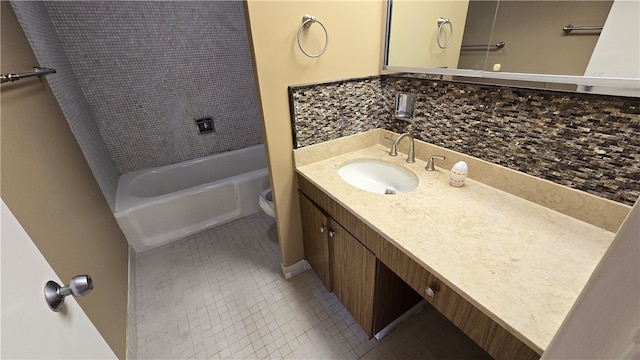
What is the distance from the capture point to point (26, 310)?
473 millimetres

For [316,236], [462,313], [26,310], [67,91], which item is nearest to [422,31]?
[316,236]

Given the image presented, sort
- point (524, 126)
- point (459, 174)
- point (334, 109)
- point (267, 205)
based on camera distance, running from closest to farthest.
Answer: point (524, 126)
point (459, 174)
point (334, 109)
point (267, 205)

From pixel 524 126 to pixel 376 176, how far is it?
0.69 m

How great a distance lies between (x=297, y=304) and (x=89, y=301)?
1.00 m

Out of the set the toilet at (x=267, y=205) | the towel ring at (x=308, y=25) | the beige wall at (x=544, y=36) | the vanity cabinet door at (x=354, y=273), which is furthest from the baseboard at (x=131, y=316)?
the beige wall at (x=544, y=36)

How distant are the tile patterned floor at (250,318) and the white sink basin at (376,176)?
2.48 feet

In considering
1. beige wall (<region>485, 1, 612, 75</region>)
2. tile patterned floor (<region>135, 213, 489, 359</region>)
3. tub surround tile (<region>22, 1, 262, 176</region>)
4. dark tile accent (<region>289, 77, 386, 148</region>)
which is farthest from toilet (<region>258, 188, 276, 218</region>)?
beige wall (<region>485, 1, 612, 75</region>)

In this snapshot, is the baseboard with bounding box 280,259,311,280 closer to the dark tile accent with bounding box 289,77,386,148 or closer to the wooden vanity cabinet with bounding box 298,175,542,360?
the wooden vanity cabinet with bounding box 298,175,542,360

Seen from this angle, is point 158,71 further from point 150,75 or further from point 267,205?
point 267,205

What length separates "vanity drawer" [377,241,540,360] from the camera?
0.63 meters

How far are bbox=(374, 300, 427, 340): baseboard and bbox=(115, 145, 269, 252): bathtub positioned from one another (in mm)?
1533

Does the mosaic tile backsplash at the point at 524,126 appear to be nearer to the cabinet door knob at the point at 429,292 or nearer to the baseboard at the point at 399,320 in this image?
the cabinet door knob at the point at 429,292

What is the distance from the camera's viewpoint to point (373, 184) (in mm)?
1431

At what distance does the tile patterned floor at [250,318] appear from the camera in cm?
132
